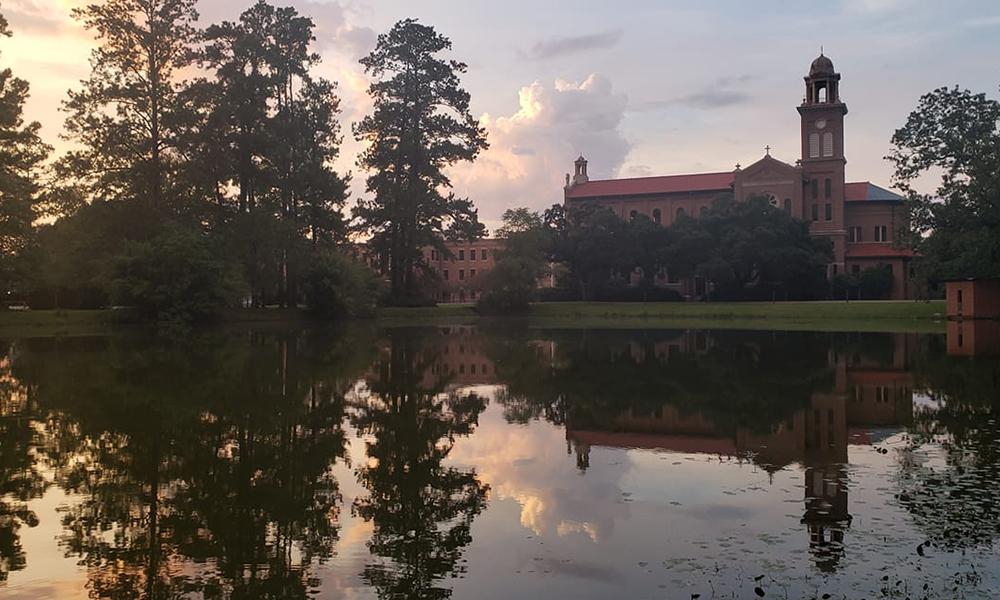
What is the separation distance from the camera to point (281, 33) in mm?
65188

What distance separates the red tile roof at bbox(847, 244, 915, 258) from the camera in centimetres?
9238

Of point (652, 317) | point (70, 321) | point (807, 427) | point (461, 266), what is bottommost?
point (807, 427)

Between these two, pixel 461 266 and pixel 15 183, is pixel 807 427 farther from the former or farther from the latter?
pixel 461 266

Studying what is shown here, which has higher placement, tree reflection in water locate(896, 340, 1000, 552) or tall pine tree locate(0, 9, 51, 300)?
tall pine tree locate(0, 9, 51, 300)

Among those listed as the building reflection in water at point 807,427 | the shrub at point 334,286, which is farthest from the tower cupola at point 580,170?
the building reflection in water at point 807,427

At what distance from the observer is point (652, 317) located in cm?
7244

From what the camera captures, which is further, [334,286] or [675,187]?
[675,187]

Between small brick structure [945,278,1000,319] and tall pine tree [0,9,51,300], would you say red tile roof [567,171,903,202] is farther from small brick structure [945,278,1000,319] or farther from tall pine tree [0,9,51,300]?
tall pine tree [0,9,51,300]

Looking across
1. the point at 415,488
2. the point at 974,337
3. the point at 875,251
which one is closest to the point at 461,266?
the point at 875,251

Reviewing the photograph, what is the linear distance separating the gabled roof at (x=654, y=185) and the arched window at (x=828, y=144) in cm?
1333

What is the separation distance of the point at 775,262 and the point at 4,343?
60.4 metres

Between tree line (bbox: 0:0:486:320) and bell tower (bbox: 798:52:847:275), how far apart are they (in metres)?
47.2

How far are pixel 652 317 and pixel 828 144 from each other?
1545 inches

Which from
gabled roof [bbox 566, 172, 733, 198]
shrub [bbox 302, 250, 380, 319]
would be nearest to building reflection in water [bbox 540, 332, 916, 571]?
shrub [bbox 302, 250, 380, 319]
